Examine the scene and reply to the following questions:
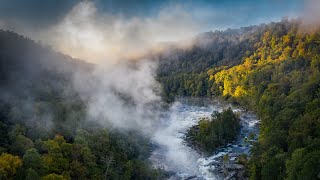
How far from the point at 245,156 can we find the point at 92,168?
27.6m

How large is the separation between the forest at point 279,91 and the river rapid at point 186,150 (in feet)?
15.7

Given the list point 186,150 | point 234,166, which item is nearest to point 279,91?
point 186,150

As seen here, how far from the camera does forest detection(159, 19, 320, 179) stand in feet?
180

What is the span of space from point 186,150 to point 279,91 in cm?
3876

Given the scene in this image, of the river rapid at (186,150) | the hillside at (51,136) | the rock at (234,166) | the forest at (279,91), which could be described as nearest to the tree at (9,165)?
the hillside at (51,136)

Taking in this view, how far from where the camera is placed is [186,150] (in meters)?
78.4

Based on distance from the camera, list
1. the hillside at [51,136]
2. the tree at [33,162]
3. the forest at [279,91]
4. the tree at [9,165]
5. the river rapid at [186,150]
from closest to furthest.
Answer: the tree at [9,165], the tree at [33,162], the hillside at [51,136], the forest at [279,91], the river rapid at [186,150]

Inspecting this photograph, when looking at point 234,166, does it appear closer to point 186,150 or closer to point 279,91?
point 186,150

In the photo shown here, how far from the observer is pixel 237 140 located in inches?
3322

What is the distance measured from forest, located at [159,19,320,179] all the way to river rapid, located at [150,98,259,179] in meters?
4.80

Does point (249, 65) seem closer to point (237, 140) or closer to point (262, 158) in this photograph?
point (237, 140)

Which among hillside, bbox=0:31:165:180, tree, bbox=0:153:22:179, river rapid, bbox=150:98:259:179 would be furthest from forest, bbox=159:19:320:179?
tree, bbox=0:153:22:179

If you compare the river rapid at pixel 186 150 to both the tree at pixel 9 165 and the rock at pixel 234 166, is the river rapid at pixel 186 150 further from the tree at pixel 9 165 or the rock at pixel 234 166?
the tree at pixel 9 165

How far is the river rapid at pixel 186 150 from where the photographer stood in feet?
213
